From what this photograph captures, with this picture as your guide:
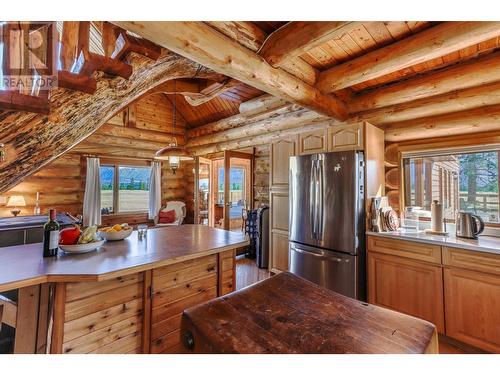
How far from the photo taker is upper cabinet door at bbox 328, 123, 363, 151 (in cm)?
259

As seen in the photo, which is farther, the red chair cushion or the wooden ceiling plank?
the red chair cushion

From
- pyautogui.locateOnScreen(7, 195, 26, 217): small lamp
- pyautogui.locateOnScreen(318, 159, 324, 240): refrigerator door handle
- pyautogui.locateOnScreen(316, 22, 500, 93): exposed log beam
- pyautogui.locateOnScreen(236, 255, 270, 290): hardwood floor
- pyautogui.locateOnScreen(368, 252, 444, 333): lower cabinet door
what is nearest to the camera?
pyautogui.locateOnScreen(316, 22, 500, 93): exposed log beam

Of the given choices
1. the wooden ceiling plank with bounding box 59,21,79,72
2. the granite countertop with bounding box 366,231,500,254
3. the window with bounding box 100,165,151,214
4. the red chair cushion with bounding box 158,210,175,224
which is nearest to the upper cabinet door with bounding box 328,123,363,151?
the granite countertop with bounding box 366,231,500,254

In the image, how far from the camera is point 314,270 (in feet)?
9.19

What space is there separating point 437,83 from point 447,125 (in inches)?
18.9

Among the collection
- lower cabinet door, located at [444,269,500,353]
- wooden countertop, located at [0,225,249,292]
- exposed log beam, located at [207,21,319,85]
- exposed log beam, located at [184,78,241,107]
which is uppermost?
exposed log beam, located at [184,78,241,107]

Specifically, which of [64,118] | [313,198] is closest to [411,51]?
[313,198]

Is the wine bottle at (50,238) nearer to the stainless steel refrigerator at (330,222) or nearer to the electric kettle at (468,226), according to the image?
the stainless steel refrigerator at (330,222)

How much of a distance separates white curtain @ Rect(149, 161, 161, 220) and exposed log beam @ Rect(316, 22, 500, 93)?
4.49 meters

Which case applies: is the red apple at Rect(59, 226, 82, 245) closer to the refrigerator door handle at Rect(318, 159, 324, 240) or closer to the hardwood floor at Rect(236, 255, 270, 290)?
the hardwood floor at Rect(236, 255, 270, 290)

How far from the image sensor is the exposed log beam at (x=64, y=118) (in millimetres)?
1328

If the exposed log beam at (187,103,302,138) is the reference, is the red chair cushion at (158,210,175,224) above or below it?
below

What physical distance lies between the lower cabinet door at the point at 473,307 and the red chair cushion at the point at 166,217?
506 centimetres
